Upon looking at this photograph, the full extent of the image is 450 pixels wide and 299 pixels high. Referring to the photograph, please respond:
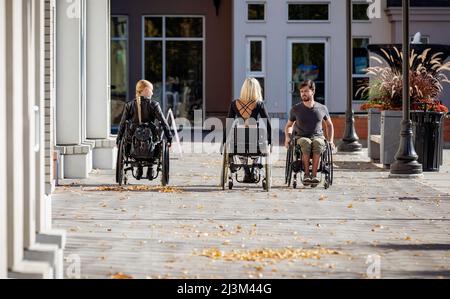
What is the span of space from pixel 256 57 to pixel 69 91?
1852cm

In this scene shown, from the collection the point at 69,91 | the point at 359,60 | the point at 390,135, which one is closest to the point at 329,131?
the point at 69,91

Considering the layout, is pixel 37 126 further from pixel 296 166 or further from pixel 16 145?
pixel 296 166

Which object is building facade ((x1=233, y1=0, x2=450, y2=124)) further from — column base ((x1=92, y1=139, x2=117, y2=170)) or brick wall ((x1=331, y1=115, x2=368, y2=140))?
Result: column base ((x1=92, y1=139, x2=117, y2=170))

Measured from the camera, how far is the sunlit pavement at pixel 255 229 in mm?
9477

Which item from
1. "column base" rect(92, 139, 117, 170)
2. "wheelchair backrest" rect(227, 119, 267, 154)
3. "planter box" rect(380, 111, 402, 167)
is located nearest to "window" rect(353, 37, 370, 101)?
"planter box" rect(380, 111, 402, 167)

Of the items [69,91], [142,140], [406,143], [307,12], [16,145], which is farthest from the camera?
[307,12]

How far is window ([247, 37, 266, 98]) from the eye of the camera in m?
37.2

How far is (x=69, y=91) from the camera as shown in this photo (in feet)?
62.9

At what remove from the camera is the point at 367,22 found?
3756 cm

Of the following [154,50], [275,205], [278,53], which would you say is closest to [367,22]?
[278,53]

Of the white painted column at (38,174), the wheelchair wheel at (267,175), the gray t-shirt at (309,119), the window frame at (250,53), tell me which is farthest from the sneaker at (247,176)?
the window frame at (250,53)

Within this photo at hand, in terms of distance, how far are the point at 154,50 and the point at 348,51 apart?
1167cm

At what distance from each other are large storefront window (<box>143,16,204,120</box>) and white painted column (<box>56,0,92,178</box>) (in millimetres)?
19032

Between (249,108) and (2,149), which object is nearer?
(2,149)
